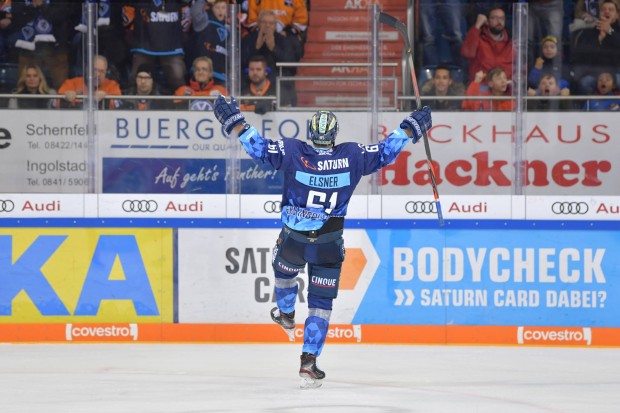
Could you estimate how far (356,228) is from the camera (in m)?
10.4

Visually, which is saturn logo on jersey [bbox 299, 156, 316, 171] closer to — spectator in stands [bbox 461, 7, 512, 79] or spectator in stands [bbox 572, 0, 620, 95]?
spectator in stands [bbox 461, 7, 512, 79]

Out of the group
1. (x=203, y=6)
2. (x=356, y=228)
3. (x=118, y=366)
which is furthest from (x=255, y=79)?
(x=118, y=366)

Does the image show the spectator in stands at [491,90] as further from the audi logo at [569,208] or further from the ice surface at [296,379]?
the ice surface at [296,379]

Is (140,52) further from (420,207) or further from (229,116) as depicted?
(420,207)

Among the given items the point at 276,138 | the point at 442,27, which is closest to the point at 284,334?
the point at 276,138

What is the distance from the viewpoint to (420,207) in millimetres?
10438

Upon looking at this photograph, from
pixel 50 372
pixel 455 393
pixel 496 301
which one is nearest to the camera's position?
pixel 455 393

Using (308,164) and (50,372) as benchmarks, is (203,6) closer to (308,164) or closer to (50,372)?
(308,164)

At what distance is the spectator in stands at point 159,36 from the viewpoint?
10539mm

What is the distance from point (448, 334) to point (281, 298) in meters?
2.15

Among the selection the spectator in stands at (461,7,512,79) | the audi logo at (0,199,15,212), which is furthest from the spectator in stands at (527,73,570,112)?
the audi logo at (0,199,15,212)

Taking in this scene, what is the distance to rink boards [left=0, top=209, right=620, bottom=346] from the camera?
34.0 feet

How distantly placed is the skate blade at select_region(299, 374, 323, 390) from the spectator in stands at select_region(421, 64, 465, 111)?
3210 mm

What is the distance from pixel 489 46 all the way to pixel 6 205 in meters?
4.33
